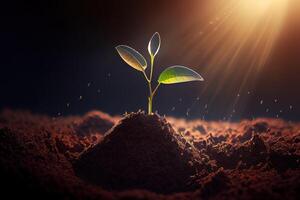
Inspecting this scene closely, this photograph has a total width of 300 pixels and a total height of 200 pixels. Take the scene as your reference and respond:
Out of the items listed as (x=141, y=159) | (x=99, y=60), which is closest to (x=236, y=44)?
(x=99, y=60)

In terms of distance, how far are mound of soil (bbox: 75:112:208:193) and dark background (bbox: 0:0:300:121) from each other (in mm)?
1781

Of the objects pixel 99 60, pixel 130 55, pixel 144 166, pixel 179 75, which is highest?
pixel 99 60

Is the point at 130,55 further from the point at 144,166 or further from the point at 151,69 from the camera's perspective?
the point at 144,166

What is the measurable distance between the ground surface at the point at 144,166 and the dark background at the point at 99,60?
159 centimetres

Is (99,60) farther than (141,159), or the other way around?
(99,60)

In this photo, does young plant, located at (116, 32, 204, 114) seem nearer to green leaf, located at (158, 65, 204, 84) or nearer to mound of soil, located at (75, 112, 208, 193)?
green leaf, located at (158, 65, 204, 84)

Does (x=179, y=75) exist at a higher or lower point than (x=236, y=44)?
lower

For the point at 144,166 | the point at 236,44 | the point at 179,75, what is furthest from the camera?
the point at 236,44

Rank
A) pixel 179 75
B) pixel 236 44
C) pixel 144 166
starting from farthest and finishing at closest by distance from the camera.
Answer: pixel 236 44 → pixel 179 75 → pixel 144 166

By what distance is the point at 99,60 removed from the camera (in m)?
4.55

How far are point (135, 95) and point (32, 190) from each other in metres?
2.79

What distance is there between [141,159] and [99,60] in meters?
2.79

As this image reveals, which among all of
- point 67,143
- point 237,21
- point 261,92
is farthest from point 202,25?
point 67,143

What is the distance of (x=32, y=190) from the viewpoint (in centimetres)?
140
